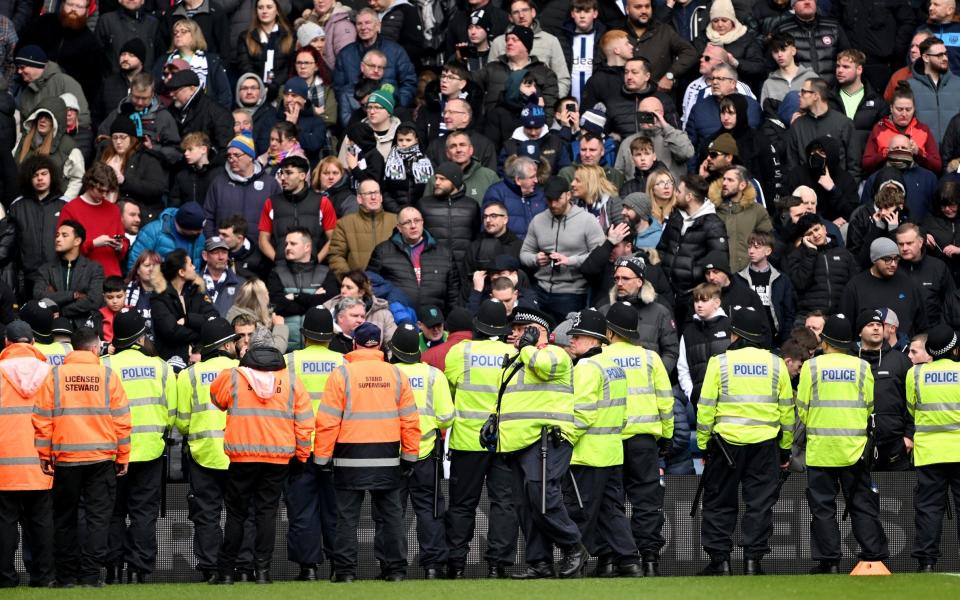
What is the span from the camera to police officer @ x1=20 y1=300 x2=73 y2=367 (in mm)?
15680

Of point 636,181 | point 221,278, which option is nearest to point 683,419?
point 636,181

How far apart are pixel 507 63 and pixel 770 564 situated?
7.74m

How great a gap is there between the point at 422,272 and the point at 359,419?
14.2ft

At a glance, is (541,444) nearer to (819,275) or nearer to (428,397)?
(428,397)

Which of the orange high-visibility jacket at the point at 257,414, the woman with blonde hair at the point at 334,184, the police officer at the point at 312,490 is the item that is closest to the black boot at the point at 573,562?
the police officer at the point at 312,490

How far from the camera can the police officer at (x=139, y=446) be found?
15273mm

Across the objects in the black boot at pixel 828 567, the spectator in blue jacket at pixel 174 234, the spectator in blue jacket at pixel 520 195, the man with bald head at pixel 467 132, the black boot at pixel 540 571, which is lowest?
the black boot at pixel 828 567

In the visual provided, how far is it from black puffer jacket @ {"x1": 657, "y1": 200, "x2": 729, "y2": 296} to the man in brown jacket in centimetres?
300

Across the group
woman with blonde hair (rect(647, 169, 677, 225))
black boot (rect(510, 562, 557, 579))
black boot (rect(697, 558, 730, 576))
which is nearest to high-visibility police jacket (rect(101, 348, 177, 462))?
black boot (rect(510, 562, 557, 579))

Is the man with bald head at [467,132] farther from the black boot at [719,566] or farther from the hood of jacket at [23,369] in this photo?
the hood of jacket at [23,369]

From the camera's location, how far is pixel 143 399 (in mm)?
15297

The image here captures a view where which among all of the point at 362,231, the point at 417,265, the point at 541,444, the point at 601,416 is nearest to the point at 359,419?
the point at 541,444

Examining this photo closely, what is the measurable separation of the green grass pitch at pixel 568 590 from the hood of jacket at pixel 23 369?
1.60 metres

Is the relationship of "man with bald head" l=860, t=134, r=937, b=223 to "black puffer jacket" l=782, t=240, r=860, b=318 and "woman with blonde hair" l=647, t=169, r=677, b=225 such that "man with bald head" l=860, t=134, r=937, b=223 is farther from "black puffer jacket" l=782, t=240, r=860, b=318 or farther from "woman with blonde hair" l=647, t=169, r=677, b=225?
"woman with blonde hair" l=647, t=169, r=677, b=225
